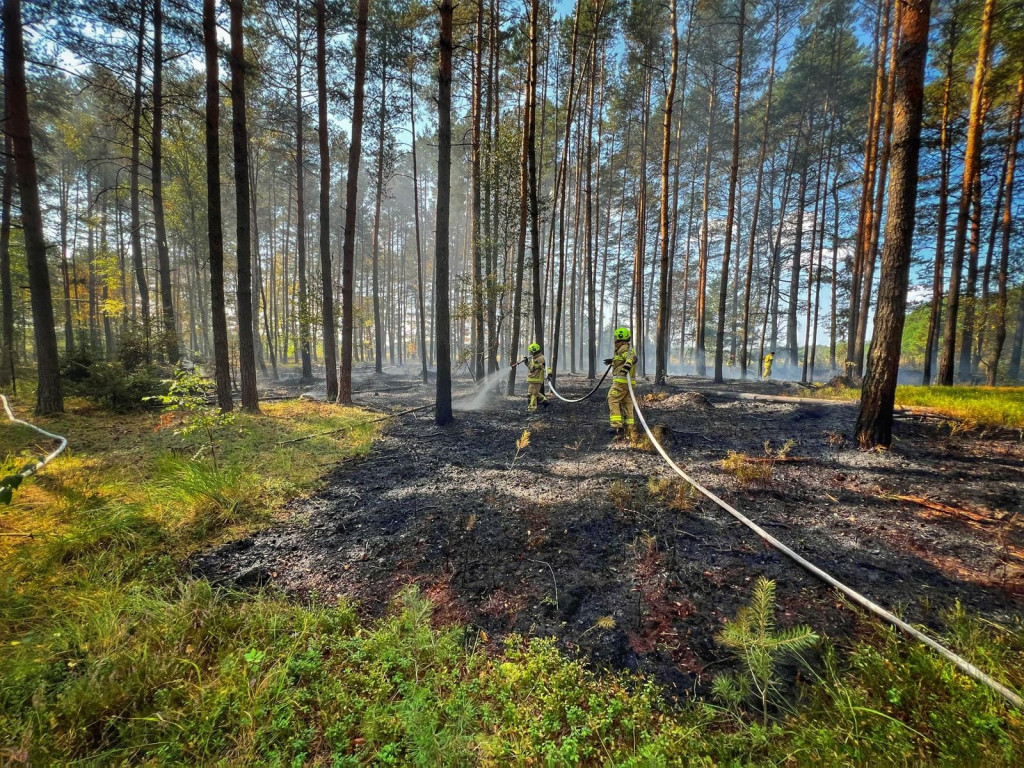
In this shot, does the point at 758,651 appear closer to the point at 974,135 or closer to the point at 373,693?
the point at 373,693

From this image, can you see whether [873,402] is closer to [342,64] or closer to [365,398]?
[365,398]

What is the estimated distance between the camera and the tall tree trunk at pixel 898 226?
4.96 meters

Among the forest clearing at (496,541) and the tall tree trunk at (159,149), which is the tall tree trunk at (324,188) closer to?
the forest clearing at (496,541)

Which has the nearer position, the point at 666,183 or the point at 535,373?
the point at 535,373

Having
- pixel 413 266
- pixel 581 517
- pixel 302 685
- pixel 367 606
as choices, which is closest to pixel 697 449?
pixel 581 517

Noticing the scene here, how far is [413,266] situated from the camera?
43.6m

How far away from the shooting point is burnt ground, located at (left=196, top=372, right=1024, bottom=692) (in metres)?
2.45

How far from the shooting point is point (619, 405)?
24.1ft

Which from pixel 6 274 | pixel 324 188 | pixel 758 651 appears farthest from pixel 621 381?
pixel 6 274

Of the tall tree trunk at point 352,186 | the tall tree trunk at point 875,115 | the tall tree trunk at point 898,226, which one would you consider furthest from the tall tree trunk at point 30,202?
the tall tree trunk at point 875,115

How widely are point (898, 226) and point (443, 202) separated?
8.01m

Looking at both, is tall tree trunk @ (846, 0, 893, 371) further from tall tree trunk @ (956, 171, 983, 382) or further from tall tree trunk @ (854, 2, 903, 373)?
tall tree trunk @ (956, 171, 983, 382)

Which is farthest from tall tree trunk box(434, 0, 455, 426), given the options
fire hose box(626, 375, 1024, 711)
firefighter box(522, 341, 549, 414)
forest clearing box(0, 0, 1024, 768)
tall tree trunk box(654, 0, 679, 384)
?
tall tree trunk box(654, 0, 679, 384)

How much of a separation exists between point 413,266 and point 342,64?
31238 millimetres
